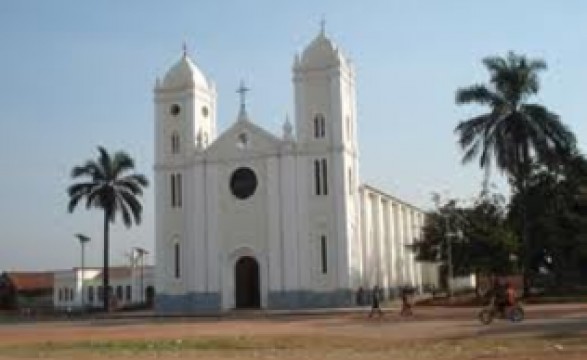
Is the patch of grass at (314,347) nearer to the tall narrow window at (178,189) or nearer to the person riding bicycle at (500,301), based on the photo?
the person riding bicycle at (500,301)

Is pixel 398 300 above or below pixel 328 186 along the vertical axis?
below

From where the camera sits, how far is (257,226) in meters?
60.1

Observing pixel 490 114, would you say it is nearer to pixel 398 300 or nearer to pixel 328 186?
pixel 328 186

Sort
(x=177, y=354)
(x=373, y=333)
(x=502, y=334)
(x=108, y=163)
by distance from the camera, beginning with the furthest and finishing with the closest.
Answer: (x=108, y=163) < (x=373, y=333) < (x=502, y=334) < (x=177, y=354)

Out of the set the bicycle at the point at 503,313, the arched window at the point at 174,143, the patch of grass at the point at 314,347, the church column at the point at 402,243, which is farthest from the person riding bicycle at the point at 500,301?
the church column at the point at 402,243

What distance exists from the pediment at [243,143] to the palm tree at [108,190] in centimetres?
910

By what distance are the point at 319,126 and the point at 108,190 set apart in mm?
17226

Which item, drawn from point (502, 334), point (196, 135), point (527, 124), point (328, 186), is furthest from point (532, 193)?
point (502, 334)

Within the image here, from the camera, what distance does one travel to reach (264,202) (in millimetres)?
60000

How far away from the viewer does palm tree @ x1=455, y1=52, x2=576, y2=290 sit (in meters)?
54.7

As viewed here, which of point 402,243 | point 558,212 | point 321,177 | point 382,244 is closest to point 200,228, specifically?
point 321,177

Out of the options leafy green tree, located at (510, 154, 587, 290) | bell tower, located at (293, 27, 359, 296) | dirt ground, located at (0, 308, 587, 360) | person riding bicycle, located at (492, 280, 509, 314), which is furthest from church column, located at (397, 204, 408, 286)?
person riding bicycle, located at (492, 280, 509, 314)

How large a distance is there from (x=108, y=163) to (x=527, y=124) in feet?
97.0

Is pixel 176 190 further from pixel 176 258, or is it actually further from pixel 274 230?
pixel 274 230
